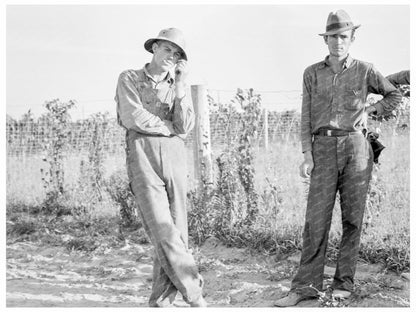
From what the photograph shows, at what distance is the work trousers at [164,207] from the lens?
4.34 metres

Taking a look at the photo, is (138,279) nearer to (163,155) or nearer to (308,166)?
(163,155)

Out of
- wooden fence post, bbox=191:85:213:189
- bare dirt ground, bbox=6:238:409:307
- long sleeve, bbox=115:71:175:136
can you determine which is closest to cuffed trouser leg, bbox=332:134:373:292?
bare dirt ground, bbox=6:238:409:307

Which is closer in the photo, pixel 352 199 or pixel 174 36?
pixel 174 36

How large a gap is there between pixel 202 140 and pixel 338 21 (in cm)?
300

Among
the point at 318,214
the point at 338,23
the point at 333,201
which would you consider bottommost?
the point at 318,214

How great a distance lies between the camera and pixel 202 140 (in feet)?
23.6

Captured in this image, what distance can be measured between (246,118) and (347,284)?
2686 millimetres

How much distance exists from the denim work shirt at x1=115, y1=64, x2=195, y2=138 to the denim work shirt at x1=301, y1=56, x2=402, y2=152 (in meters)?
1.06

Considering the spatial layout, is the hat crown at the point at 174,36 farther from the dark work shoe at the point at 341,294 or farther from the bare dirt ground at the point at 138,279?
the dark work shoe at the point at 341,294

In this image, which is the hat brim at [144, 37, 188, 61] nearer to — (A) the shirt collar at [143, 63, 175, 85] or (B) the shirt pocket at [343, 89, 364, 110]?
(A) the shirt collar at [143, 63, 175, 85]

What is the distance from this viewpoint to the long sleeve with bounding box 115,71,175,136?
14.3 feet

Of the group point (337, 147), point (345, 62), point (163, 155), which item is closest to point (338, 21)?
point (345, 62)

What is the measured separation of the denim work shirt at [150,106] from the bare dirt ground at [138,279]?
1506mm

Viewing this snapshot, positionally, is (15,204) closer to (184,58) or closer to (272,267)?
(272,267)
